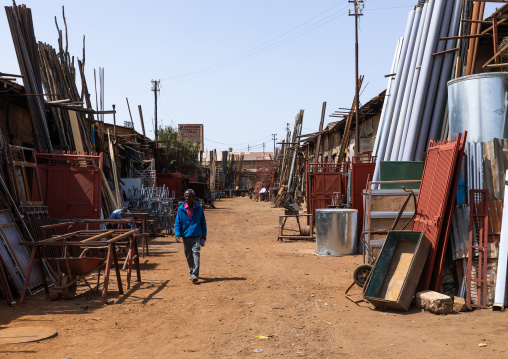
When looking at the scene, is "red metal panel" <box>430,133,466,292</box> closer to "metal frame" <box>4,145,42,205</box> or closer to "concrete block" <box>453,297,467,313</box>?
"concrete block" <box>453,297,467,313</box>

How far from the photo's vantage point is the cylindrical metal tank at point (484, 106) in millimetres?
7891

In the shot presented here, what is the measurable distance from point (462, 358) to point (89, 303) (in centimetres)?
531

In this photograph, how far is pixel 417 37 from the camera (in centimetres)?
1474

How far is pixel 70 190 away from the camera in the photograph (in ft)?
40.1

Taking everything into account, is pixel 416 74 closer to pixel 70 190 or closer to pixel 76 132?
pixel 70 190

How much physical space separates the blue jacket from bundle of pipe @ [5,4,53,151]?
185 inches

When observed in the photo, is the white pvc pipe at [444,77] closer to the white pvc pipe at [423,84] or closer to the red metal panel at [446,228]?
the white pvc pipe at [423,84]

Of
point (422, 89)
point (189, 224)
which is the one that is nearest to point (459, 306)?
point (189, 224)

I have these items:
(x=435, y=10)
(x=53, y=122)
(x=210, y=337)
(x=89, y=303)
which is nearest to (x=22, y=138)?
(x=53, y=122)

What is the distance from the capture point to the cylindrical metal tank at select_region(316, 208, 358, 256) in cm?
1323

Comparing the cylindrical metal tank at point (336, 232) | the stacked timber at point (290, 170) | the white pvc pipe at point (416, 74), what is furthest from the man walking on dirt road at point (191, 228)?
the stacked timber at point (290, 170)

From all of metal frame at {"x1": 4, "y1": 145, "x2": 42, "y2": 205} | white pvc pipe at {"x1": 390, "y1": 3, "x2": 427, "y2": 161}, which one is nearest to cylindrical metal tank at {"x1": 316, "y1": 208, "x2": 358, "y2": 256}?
white pvc pipe at {"x1": 390, "y1": 3, "x2": 427, "y2": 161}

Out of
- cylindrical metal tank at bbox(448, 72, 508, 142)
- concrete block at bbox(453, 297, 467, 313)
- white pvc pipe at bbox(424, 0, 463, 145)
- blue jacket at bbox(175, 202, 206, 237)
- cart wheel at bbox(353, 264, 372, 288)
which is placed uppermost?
white pvc pipe at bbox(424, 0, 463, 145)

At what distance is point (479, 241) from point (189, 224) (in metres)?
5.26
